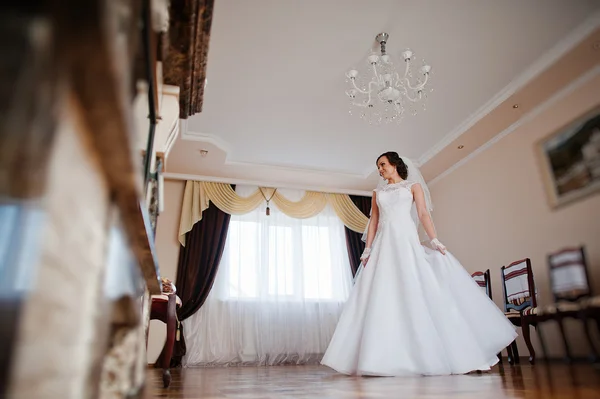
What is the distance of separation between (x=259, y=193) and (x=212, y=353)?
7.58ft

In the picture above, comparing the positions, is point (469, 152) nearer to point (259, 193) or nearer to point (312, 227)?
point (312, 227)

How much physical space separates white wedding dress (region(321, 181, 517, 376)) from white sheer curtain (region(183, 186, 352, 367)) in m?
3.00

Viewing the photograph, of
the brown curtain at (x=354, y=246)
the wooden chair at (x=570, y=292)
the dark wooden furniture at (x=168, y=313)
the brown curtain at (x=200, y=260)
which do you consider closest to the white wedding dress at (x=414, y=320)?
the dark wooden furniture at (x=168, y=313)

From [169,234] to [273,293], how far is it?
1.65 m

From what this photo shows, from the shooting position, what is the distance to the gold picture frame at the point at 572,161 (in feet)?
2.79

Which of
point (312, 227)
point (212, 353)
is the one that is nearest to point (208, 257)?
point (212, 353)

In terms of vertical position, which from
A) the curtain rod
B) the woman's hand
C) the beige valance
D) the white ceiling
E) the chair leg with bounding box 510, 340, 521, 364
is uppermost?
the white ceiling

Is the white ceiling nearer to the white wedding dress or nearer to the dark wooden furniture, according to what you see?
the white wedding dress

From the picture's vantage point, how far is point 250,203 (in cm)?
580

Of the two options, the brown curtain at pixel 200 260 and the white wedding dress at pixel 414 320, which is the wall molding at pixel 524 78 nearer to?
the white wedding dress at pixel 414 320

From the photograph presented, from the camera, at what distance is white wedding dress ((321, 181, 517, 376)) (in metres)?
2.05

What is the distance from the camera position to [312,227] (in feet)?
19.8

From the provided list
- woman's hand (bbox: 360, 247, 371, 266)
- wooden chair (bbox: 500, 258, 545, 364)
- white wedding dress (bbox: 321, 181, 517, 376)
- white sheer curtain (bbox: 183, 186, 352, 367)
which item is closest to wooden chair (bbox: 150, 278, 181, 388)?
white wedding dress (bbox: 321, 181, 517, 376)

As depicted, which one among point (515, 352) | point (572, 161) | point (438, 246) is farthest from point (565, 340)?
point (515, 352)
